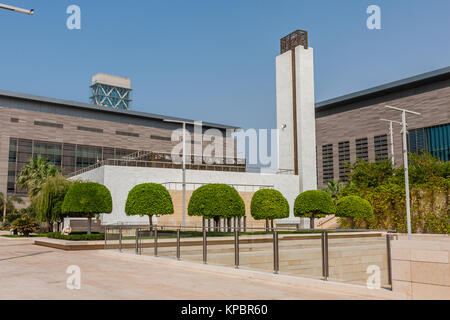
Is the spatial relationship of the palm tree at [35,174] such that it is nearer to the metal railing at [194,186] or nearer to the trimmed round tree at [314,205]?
the metal railing at [194,186]

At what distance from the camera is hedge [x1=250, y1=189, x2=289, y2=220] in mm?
34562

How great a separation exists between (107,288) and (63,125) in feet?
240

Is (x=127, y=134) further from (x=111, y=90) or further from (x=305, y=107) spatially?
(x=111, y=90)

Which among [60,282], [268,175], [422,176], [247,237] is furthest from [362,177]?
[60,282]

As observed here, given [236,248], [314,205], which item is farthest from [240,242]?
[314,205]

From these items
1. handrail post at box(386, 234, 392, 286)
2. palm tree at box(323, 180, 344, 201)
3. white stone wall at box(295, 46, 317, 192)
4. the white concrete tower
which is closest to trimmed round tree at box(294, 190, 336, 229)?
white stone wall at box(295, 46, 317, 192)

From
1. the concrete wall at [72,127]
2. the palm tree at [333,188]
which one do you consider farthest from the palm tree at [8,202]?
the palm tree at [333,188]

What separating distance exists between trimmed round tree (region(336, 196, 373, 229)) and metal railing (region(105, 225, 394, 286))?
78.4 feet

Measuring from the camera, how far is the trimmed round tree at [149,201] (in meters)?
30.1

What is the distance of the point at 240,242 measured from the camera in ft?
42.3

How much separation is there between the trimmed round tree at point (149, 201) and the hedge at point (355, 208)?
16.2 meters

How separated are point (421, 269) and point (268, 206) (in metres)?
26.8

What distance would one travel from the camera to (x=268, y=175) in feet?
158

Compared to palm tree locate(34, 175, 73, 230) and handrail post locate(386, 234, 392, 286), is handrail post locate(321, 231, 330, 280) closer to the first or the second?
handrail post locate(386, 234, 392, 286)
